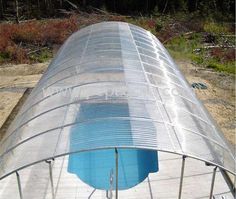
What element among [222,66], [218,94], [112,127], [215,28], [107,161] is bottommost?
[218,94]

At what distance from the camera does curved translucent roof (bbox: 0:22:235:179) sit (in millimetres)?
5113

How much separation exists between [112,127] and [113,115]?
36 cm

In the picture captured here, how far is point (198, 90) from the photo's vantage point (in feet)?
41.4

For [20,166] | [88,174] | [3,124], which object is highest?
[20,166]

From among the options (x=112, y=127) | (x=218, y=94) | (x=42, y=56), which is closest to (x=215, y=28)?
(x=218, y=94)

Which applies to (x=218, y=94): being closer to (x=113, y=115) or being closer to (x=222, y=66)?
(x=222, y=66)

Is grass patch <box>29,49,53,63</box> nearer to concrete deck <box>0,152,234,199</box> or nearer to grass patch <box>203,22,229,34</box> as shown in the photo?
grass patch <box>203,22,229,34</box>

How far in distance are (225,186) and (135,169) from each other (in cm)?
211

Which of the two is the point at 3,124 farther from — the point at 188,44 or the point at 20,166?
the point at 188,44

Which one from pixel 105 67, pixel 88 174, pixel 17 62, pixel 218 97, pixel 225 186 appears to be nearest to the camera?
pixel 88 174

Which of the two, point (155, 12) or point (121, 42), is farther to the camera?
point (155, 12)

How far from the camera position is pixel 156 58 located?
973cm

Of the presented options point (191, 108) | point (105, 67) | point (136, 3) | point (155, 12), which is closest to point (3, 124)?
point (105, 67)

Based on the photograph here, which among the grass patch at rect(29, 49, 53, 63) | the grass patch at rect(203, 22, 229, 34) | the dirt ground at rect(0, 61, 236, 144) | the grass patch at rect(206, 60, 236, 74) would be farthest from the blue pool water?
the grass patch at rect(203, 22, 229, 34)
